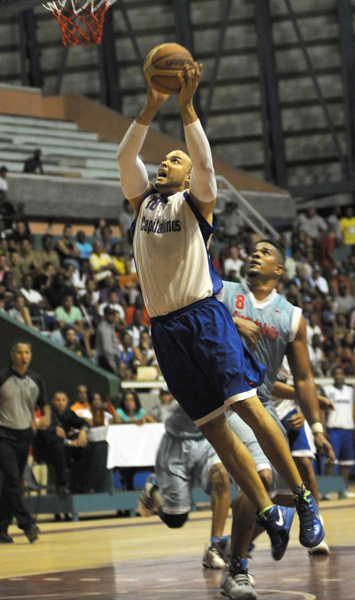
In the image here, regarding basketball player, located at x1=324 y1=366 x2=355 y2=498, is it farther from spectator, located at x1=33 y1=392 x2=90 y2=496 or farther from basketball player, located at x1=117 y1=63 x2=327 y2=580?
basketball player, located at x1=117 y1=63 x2=327 y2=580

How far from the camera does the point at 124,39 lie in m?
30.4

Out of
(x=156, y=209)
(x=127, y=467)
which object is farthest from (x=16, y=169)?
(x=156, y=209)

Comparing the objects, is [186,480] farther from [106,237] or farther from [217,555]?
[106,237]

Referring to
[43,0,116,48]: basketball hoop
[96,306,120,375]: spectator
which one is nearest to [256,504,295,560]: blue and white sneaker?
[43,0,116,48]: basketball hoop

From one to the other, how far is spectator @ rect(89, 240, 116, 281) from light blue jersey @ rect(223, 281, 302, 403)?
11.8 metres

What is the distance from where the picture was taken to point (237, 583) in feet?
19.5

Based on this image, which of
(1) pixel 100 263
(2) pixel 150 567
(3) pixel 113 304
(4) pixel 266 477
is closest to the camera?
(4) pixel 266 477

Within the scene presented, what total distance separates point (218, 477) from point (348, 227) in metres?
19.3

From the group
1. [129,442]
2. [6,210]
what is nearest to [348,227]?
[6,210]

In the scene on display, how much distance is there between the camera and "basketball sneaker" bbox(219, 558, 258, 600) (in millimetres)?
5879

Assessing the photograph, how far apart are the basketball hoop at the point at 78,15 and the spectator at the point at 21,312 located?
6.84 metres

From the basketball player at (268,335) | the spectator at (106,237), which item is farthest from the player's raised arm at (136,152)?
the spectator at (106,237)

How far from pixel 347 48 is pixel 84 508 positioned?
58.9ft

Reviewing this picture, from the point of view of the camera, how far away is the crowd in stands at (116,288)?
17312 mm
